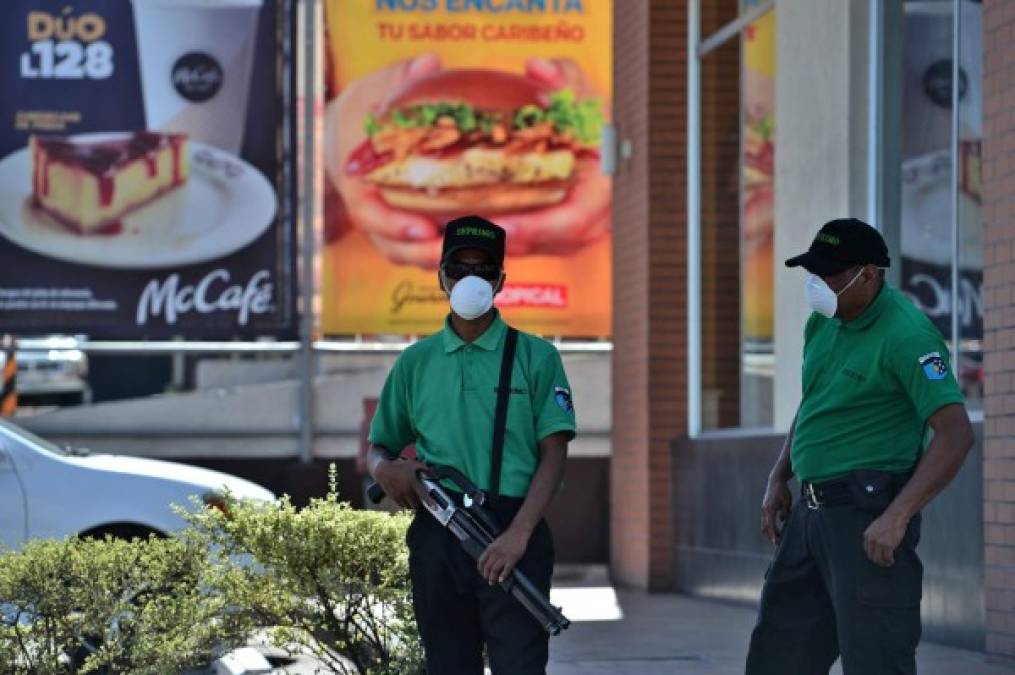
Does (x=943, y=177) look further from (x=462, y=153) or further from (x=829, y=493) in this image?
(x=462, y=153)

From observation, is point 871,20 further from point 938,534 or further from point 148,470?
point 148,470

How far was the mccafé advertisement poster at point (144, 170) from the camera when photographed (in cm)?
1941

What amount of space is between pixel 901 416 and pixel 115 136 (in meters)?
14.6

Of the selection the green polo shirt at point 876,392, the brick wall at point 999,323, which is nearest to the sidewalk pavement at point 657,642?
the brick wall at point 999,323

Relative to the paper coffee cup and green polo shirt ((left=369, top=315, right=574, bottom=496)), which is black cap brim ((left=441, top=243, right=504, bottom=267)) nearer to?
green polo shirt ((left=369, top=315, right=574, bottom=496))

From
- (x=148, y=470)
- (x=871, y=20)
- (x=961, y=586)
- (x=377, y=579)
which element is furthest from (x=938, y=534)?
(x=148, y=470)

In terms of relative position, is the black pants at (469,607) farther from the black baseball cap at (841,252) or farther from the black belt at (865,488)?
the black baseball cap at (841,252)

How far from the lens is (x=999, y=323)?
9914 mm

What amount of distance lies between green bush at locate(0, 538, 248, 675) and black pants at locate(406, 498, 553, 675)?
7.29 ft

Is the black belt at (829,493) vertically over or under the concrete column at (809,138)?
under

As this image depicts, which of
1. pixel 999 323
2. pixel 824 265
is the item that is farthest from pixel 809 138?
pixel 824 265

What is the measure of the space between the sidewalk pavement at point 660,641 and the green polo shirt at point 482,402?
4.26m

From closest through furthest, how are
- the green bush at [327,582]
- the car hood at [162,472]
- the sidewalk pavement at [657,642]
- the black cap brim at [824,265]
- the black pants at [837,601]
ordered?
the black pants at [837,601], the black cap brim at [824,265], the green bush at [327,582], the sidewalk pavement at [657,642], the car hood at [162,472]

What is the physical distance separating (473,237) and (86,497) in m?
7.47
